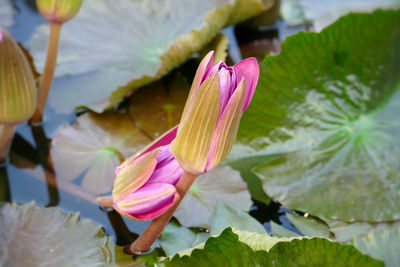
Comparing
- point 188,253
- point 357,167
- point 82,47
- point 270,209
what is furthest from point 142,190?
point 82,47

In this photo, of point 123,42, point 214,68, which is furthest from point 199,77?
point 123,42

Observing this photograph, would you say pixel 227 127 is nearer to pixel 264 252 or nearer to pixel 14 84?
pixel 264 252

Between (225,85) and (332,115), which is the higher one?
(225,85)

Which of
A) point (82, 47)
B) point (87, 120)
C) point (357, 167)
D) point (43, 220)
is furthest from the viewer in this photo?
point (82, 47)

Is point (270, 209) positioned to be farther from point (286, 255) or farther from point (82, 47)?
point (82, 47)

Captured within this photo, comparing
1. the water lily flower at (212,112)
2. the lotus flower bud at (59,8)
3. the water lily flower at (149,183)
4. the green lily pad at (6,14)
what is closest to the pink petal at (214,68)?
the water lily flower at (212,112)

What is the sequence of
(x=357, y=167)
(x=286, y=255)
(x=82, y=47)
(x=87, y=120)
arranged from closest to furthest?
1. (x=286, y=255)
2. (x=357, y=167)
3. (x=87, y=120)
4. (x=82, y=47)

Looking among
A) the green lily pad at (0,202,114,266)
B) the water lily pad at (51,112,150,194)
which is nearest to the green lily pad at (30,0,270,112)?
the water lily pad at (51,112,150,194)
